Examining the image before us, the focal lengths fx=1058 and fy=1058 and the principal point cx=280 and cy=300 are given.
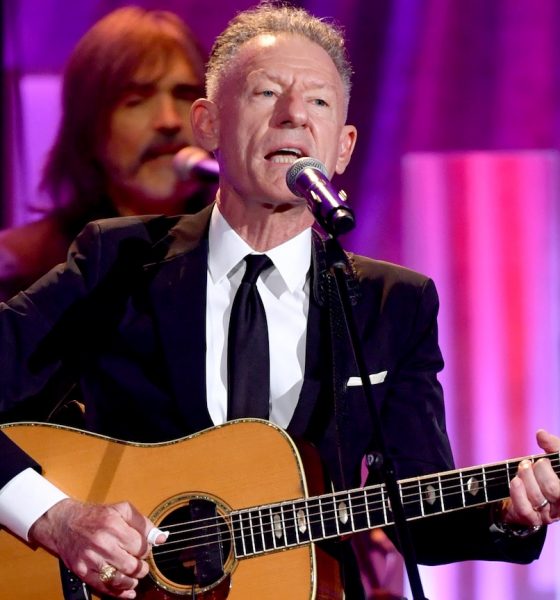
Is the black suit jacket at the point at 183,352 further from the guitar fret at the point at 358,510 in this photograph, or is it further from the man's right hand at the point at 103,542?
the man's right hand at the point at 103,542

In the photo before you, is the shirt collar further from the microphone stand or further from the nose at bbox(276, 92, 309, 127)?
the microphone stand

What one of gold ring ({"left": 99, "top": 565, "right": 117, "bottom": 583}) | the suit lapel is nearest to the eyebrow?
the suit lapel

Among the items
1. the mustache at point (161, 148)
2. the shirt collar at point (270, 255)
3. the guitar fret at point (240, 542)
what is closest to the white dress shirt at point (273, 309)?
the shirt collar at point (270, 255)

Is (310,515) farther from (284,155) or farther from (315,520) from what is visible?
(284,155)

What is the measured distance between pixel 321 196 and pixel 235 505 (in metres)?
0.88

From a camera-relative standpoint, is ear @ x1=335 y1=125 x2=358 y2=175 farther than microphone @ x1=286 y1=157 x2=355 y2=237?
Yes

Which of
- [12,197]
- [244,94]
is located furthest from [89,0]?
[244,94]

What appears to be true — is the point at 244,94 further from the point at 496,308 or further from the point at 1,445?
the point at 496,308

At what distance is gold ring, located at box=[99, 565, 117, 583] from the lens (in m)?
2.56

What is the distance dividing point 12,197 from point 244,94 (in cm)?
125

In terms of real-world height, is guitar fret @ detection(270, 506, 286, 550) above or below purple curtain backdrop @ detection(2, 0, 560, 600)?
below

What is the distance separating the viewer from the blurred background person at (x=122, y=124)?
3920 mm

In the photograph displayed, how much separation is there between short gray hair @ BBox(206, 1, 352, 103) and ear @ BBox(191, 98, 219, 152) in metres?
0.04

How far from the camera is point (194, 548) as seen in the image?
2650 mm
